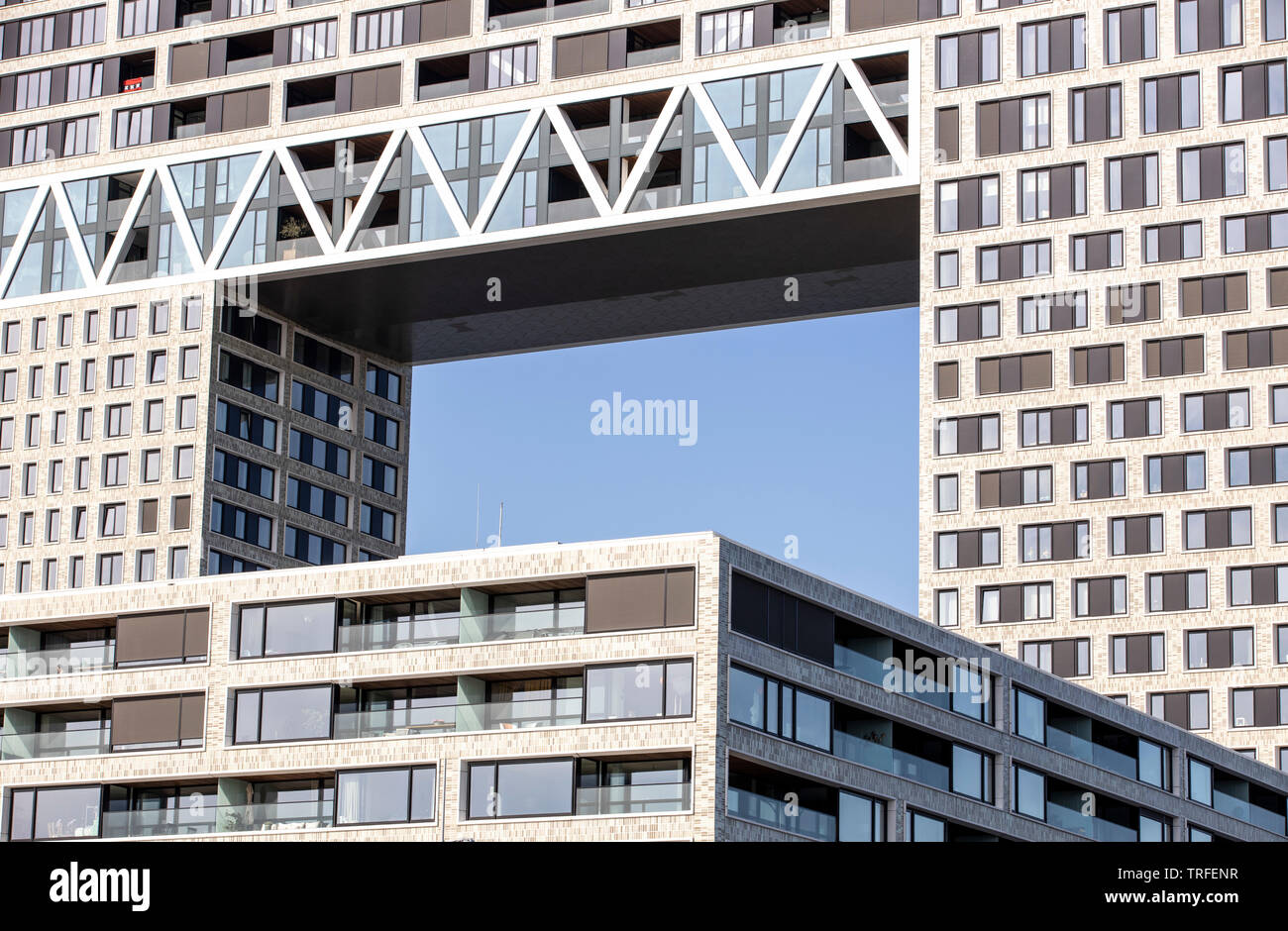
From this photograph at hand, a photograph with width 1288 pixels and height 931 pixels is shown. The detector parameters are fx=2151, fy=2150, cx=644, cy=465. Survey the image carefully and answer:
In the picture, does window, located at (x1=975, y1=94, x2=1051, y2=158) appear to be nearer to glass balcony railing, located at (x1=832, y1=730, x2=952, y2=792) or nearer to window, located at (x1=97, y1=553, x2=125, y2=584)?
glass balcony railing, located at (x1=832, y1=730, x2=952, y2=792)

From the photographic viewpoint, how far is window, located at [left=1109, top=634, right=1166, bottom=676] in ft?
306

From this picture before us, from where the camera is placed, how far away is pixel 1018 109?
101062mm

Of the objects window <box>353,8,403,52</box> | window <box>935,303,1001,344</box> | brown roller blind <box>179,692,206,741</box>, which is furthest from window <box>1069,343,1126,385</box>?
brown roller blind <box>179,692,206,741</box>

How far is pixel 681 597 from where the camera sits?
217 feet

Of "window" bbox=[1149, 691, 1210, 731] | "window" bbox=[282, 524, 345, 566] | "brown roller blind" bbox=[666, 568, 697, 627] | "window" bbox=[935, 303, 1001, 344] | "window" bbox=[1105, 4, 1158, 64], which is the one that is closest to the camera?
"brown roller blind" bbox=[666, 568, 697, 627]

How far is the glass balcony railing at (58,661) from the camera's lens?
77.2 metres

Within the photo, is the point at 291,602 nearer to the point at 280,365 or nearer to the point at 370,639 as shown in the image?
the point at 370,639

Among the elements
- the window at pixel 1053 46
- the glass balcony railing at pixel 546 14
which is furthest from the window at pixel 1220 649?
the glass balcony railing at pixel 546 14

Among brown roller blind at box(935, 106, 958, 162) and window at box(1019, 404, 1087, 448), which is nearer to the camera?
window at box(1019, 404, 1087, 448)

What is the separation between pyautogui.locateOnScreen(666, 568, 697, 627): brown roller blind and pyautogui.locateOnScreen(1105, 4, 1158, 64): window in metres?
44.9

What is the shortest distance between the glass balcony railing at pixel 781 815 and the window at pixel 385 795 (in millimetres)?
10142

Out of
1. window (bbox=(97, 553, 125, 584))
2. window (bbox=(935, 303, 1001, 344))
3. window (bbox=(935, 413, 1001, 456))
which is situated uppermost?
window (bbox=(935, 303, 1001, 344))
